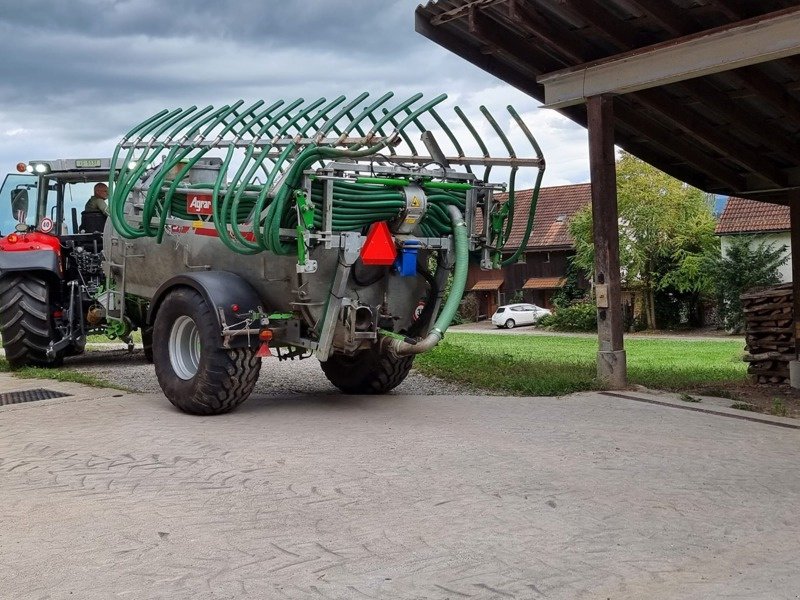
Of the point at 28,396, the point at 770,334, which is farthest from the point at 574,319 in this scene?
the point at 28,396

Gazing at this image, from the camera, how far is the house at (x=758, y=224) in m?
38.5

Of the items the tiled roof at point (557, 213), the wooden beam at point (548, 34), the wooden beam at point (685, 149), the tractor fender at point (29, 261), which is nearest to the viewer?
the wooden beam at point (548, 34)

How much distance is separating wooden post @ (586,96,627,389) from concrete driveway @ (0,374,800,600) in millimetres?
1862

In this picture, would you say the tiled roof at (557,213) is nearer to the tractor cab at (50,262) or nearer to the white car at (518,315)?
the white car at (518,315)

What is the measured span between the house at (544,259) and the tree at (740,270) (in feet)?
40.8

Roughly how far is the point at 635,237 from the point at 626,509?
124 feet

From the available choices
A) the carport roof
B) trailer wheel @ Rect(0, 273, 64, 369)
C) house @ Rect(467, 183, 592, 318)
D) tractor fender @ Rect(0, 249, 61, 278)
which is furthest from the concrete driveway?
house @ Rect(467, 183, 592, 318)

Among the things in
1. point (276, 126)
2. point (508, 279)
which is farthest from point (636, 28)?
point (508, 279)

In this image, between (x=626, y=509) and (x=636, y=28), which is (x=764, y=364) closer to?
(x=636, y=28)

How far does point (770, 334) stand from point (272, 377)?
6260 millimetres

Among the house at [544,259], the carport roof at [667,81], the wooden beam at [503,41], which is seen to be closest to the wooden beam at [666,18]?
the carport roof at [667,81]

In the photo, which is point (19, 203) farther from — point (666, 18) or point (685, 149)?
point (685, 149)

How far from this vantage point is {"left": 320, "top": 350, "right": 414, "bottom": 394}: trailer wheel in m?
10.1

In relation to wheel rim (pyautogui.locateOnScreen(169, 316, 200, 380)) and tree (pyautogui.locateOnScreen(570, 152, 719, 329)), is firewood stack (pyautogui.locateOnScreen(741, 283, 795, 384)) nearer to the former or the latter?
wheel rim (pyautogui.locateOnScreen(169, 316, 200, 380))
